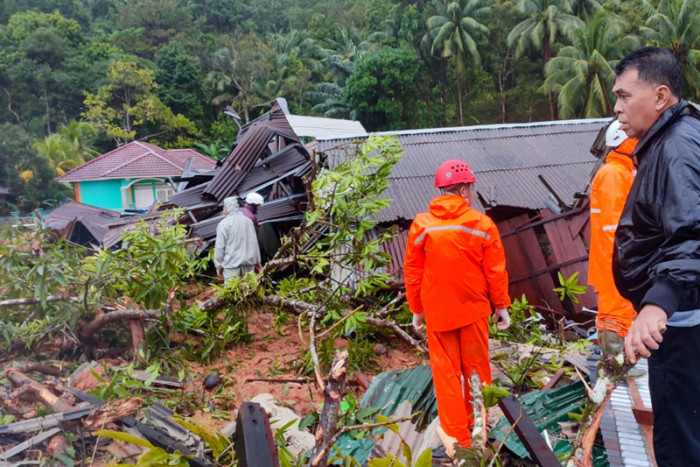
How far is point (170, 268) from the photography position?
5.02m

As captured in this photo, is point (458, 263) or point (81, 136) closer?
point (458, 263)

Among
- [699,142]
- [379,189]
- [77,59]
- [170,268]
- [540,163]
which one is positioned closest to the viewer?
[699,142]

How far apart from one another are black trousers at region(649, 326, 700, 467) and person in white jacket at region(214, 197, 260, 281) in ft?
19.6

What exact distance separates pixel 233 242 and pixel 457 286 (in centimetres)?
467

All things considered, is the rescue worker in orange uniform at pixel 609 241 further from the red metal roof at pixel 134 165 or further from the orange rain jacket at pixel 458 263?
the red metal roof at pixel 134 165

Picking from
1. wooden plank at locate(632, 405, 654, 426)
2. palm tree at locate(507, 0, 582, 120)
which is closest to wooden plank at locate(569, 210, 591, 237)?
wooden plank at locate(632, 405, 654, 426)

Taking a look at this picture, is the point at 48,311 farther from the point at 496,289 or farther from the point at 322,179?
the point at 496,289

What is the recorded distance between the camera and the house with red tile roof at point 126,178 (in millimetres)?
28578

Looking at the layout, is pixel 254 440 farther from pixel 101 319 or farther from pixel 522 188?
pixel 522 188

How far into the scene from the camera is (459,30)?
110 feet

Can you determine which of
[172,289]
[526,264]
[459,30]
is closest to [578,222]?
[526,264]

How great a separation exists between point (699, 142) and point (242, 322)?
475cm

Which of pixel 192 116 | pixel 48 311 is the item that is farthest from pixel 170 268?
pixel 192 116

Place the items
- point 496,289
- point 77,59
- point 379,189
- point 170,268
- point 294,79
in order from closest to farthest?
point 496,289 → point 170,268 → point 379,189 → point 294,79 → point 77,59
